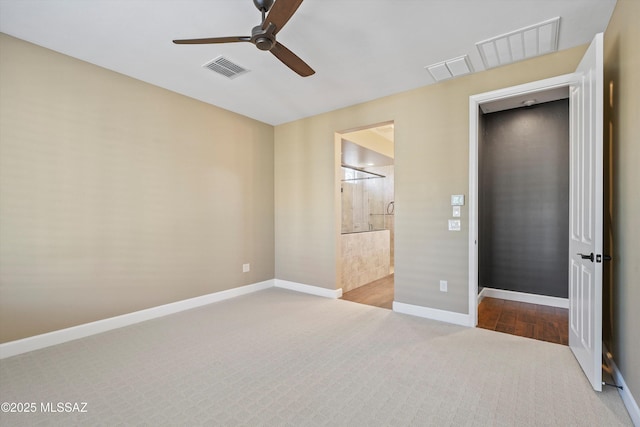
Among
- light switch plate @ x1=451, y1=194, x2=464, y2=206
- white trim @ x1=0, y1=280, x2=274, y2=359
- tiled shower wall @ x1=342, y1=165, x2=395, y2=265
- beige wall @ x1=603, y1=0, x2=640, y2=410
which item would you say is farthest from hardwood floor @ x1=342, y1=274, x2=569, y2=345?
tiled shower wall @ x1=342, y1=165, x2=395, y2=265

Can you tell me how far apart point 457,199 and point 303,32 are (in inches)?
89.1

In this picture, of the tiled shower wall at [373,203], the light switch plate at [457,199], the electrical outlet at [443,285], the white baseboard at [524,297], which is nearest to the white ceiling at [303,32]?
the light switch plate at [457,199]

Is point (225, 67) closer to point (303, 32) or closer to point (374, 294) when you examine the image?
point (303, 32)

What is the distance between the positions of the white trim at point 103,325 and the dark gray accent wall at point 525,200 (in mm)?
3864

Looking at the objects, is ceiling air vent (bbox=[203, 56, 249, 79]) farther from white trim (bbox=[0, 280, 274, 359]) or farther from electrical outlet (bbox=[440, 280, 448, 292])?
electrical outlet (bbox=[440, 280, 448, 292])

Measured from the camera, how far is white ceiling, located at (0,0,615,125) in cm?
212

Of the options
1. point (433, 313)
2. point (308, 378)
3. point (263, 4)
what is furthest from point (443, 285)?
point (263, 4)

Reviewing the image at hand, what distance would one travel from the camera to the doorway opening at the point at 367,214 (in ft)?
14.8

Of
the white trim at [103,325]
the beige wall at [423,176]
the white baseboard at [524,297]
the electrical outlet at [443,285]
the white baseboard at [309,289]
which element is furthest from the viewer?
the white baseboard at [309,289]

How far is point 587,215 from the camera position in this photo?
2045 millimetres

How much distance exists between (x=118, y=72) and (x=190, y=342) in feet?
9.57

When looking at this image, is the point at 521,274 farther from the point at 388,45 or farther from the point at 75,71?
the point at 75,71

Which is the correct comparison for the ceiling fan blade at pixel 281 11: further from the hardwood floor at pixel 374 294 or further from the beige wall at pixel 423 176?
the hardwood floor at pixel 374 294

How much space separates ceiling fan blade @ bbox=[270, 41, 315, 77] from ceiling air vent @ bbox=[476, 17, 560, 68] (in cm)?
159
